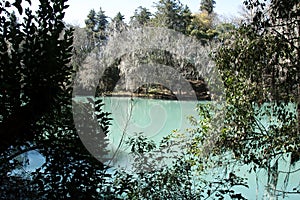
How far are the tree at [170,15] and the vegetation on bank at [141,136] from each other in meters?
11.5

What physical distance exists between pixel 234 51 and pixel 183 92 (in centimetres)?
926

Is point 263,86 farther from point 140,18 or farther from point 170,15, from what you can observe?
point 140,18

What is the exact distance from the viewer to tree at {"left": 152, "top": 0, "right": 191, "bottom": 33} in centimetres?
1412

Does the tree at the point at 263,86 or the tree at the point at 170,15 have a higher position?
the tree at the point at 170,15

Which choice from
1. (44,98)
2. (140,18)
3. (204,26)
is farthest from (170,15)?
(44,98)

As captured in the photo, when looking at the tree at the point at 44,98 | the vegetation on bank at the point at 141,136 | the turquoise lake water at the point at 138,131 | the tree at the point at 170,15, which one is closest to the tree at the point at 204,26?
the tree at the point at 170,15

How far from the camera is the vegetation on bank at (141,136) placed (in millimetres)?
1121

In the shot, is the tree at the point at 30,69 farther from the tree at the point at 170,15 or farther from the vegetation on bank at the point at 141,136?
the tree at the point at 170,15

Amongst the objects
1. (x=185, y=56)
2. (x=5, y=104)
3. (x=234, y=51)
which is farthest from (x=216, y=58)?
(x=185, y=56)

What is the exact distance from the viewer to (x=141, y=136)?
2.31 metres

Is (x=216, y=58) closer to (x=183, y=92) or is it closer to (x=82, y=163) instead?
(x=82, y=163)

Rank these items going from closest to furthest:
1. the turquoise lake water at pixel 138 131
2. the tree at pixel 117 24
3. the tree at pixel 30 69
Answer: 1. the tree at pixel 30 69
2. the turquoise lake water at pixel 138 131
3. the tree at pixel 117 24

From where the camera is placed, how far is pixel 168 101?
39.9 feet

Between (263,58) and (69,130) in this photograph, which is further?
(263,58)
